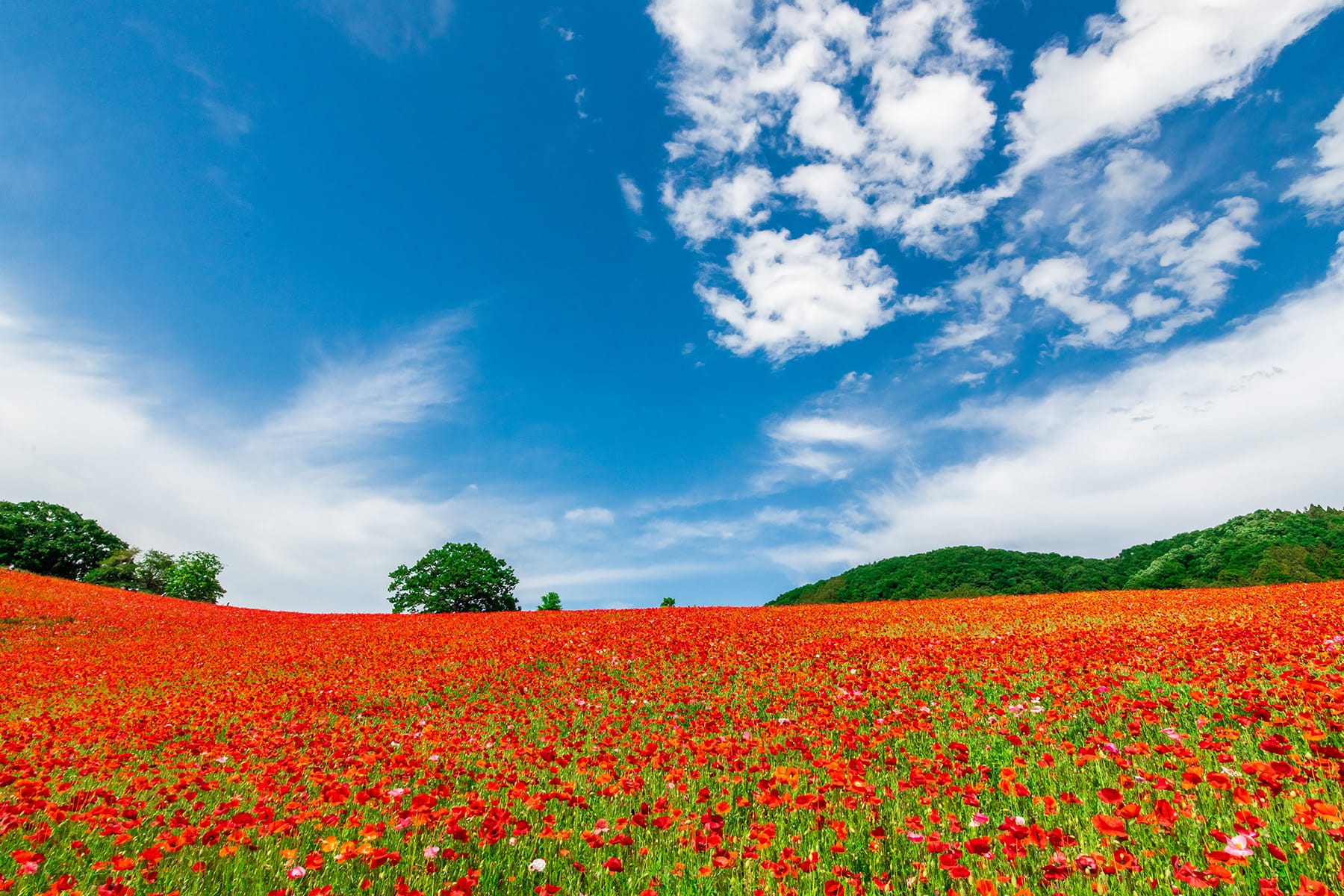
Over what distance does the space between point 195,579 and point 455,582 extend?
26.7 m

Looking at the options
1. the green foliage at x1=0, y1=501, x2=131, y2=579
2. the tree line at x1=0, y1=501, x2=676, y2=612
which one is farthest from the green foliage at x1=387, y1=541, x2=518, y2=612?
the green foliage at x1=0, y1=501, x2=131, y2=579

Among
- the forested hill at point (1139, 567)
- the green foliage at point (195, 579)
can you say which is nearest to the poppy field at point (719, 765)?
the forested hill at point (1139, 567)

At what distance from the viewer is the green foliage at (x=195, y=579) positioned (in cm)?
5066

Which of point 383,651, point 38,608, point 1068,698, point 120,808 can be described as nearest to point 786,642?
point 1068,698

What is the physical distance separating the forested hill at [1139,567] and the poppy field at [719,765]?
22910mm

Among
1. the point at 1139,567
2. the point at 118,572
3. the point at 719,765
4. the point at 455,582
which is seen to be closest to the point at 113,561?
the point at 118,572

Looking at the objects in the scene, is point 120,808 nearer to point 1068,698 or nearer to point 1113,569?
point 1068,698

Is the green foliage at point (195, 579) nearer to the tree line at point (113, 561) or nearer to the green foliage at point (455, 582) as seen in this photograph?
the tree line at point (113, 561)

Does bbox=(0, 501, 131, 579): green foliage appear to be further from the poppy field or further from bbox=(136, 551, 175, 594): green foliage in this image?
the poppy field

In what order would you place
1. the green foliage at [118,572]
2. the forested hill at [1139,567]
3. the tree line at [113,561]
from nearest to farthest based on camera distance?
the forested hill at [1139,567]
the tree line at [113,561]
the green foliage at [118,572]

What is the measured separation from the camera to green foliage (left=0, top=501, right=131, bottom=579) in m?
48.5

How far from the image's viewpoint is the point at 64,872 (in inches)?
193

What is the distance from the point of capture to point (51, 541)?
50.1 meters

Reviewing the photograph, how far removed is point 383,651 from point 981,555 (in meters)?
45.9
